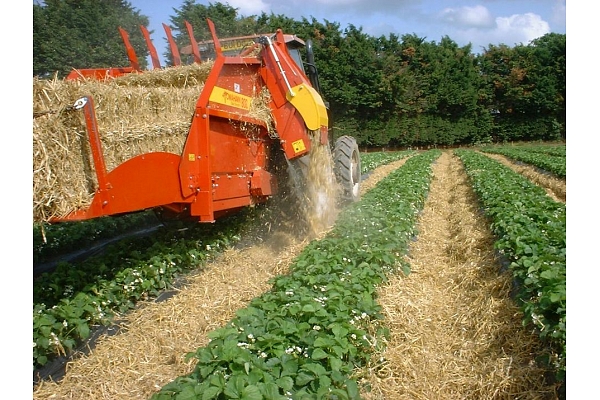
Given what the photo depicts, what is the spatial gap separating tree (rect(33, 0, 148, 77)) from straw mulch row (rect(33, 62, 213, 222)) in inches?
856

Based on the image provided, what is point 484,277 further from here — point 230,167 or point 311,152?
point 230,167

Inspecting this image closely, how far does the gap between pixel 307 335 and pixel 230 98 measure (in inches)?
112

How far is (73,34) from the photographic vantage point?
2484 centimetres

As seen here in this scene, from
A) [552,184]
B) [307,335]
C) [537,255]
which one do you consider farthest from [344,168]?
[552,184]

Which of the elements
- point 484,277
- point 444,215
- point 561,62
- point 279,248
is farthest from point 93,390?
point 561,62

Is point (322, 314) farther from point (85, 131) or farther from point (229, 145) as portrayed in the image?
point (229, 145)

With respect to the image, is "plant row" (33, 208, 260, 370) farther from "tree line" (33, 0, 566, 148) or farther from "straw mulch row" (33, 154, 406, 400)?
"tree line" (33, 0, 566, 148)

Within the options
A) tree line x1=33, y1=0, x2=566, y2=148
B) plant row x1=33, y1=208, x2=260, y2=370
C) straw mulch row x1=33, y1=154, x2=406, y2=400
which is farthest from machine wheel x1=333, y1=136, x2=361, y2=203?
tree line x1=33, y1=0, x2=566, y2=148

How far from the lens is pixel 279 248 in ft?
20.8

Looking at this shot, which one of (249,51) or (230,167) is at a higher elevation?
(249,51)

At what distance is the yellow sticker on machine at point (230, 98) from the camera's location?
482 cm

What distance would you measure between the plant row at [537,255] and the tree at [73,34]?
21.9 meters

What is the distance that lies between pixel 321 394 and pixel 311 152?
3.90 meters

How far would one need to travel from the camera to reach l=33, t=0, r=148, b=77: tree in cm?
2447
